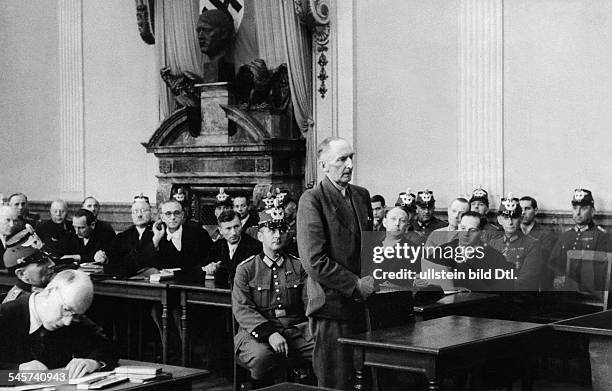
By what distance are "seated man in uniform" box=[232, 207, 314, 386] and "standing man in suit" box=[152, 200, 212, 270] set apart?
7.40 feet

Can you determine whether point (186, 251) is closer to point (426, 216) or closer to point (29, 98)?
point (426, 216)

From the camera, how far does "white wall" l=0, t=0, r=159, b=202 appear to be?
13.5 meters

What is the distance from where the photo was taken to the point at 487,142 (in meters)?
9.86

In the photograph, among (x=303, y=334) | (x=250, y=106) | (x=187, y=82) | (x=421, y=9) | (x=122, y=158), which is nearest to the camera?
(x=303, y=334)

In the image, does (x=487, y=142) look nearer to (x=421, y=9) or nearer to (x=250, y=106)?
(x=421, y=9)

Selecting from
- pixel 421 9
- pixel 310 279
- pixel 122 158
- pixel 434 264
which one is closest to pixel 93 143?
pixel 122 158

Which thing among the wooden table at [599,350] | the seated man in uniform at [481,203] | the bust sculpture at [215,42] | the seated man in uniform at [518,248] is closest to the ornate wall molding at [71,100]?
the bust sculpture at [215,42]

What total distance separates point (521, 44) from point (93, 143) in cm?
703

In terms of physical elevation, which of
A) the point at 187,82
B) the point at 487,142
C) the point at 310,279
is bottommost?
the point at 310,279

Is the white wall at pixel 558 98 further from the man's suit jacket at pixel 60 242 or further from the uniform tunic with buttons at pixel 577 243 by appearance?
the man's suit jacket at pixel 60 242

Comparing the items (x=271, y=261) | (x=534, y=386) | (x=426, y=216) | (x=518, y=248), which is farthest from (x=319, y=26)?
(x=534, y=386)

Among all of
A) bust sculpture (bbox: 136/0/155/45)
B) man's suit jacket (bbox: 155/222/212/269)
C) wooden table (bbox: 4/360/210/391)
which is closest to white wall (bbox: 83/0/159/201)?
bust sculpture (bbox: 136/0/155/45)

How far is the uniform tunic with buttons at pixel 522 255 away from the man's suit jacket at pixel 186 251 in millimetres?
2673

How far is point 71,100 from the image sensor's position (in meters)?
14.3
